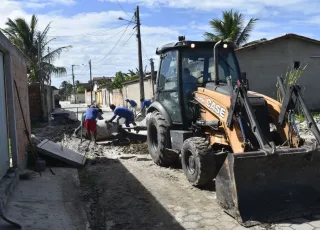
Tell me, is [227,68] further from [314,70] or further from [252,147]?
[314,70]

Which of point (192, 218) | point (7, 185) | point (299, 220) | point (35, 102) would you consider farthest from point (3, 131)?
point (35, 102)

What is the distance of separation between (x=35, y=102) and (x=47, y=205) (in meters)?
15.7

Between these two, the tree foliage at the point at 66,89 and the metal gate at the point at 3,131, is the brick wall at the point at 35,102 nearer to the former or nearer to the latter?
the metal gate at the point at 3,131

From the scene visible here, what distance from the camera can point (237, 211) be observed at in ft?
14.8

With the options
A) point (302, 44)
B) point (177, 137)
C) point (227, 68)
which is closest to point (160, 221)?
point (177, 137)

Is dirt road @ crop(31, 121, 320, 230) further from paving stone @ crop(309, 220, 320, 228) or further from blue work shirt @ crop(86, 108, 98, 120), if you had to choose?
blue work shirt @ crop(86, 108, 98, 120)

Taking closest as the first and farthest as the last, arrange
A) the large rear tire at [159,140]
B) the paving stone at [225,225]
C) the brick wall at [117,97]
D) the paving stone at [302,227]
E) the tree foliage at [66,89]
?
the paving stone at [302,227] → the paving stone at [225,225] → the large rear tire at [159,140] → the brick wall at [117,97] → the tree foliage at [66,89]

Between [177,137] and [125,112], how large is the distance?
5.51m

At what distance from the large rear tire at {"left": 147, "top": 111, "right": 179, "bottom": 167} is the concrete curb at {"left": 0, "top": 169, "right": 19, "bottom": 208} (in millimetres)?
2836

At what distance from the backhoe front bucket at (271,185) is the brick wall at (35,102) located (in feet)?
54.9

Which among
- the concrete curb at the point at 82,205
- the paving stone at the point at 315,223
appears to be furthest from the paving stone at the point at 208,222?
the concrete curb at the point at 82,205

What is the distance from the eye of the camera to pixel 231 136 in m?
5.55

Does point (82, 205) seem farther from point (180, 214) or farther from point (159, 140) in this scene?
point (159, 140)

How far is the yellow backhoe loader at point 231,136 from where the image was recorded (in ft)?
15.0
